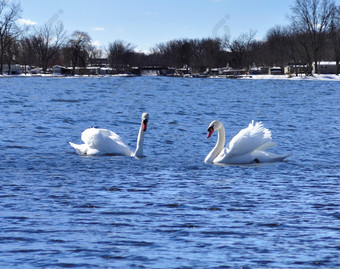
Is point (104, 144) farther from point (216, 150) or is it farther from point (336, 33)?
point (336, 33)

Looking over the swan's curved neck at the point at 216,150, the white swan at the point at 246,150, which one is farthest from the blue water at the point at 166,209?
the white swan at the point at 246,150

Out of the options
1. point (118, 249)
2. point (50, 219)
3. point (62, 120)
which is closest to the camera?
point (118, 249)

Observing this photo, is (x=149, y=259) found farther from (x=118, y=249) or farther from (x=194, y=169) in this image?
(x=194, y=169)

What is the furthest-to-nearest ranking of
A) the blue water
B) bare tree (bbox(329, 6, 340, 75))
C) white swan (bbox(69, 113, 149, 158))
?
bare tree (bbox(329, 6, 340, 75)) → white swan (bbox(69, 113, 149, 158)) → the blue water

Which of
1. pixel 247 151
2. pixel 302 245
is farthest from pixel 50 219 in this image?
pixel 247 151

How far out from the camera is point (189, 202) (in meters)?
11.1

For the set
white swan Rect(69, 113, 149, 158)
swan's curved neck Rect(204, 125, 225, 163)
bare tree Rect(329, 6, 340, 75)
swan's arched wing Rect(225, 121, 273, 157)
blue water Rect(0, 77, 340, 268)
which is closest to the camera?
blue water Rect(0, 77, 340, 268)

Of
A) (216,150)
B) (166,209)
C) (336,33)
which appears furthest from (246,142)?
(336,33)

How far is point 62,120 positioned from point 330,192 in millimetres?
21241

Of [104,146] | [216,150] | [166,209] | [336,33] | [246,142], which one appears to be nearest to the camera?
[166,209]

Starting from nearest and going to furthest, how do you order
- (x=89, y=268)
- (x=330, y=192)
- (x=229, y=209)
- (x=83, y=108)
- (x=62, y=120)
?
(x=89, y=268) < (x=229, y=209) < (x=330, y=192) < (x=62, y=120) < (x=83, y=108)

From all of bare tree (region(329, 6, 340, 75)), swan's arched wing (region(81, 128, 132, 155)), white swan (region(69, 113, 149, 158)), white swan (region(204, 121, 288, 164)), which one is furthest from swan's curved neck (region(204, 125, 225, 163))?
bare tree (region(329, 6, 340, 75))

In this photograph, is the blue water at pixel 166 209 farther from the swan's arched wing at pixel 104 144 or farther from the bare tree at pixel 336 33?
the bare tree at pixel 336 33

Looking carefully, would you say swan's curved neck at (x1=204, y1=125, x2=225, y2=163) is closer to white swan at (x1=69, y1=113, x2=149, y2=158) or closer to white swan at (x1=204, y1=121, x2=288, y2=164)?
white swan at (x1=204, y1=121, x2=288, y2=164)
